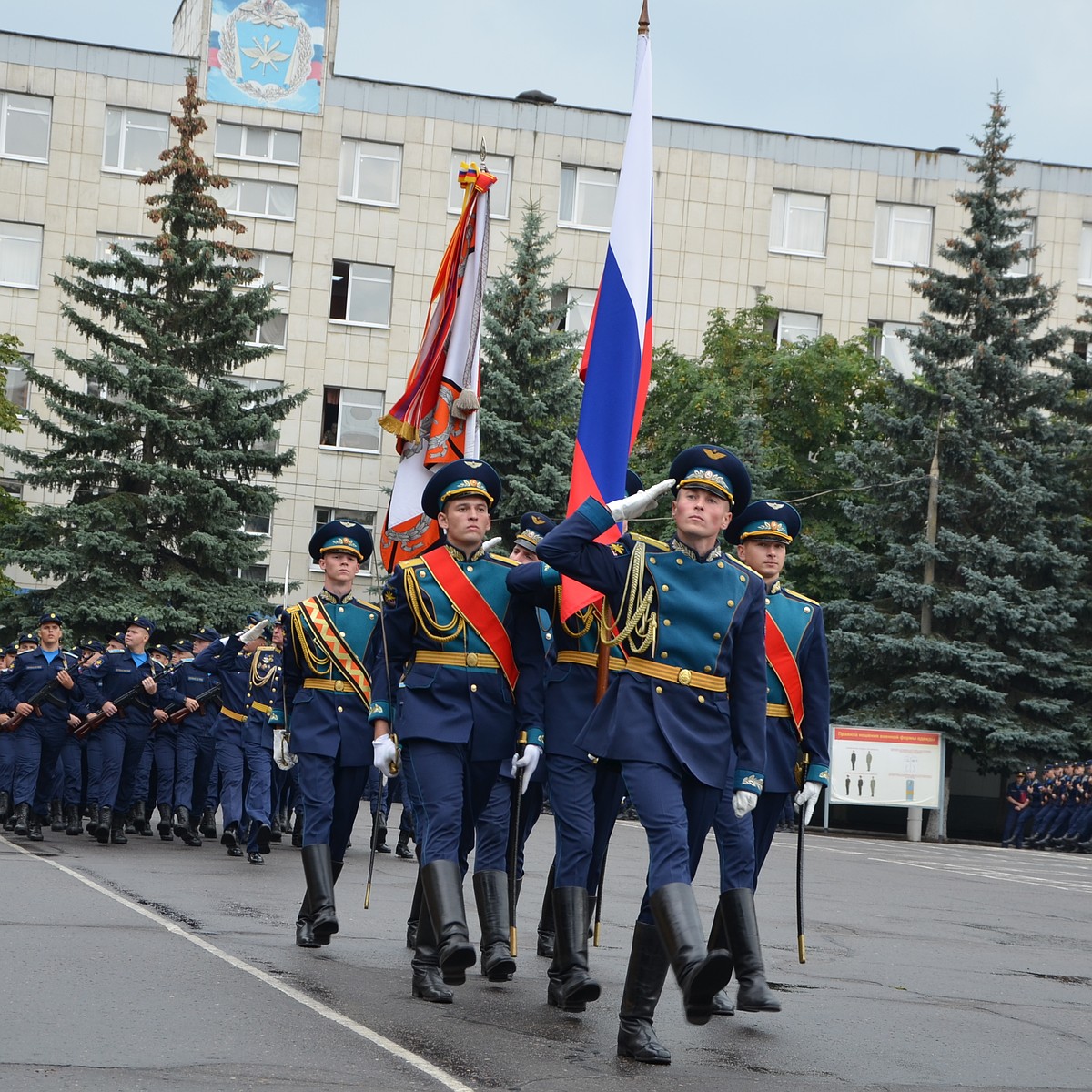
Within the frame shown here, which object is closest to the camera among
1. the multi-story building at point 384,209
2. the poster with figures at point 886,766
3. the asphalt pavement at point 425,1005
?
the asphalt pavement at point 425,1005

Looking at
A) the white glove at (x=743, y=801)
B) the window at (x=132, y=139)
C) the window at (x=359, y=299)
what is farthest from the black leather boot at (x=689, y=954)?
the window at (x=132, y=139)

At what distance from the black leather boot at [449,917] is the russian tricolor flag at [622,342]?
1.32 meters

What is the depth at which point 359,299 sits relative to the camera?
146 ft

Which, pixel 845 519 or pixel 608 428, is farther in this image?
pixel 845 519

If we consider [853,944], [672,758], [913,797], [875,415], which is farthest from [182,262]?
[672,758]

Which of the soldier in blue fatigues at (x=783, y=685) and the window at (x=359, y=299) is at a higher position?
the window at (x=359, y=299)

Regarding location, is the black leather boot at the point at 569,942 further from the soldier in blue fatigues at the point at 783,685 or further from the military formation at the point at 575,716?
the soldier in blue fatigues at the point at 783,685

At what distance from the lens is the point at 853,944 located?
413 inches

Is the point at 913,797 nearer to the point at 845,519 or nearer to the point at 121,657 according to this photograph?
the point at 845,519

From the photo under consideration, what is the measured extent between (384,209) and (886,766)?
68.1 ft

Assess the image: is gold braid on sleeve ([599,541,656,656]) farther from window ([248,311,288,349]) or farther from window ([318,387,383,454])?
window ([248,311,288,349])

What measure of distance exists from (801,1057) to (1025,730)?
26709 millimetres

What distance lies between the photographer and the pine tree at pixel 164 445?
31.3 meters

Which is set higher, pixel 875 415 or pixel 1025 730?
pixel 875 415
